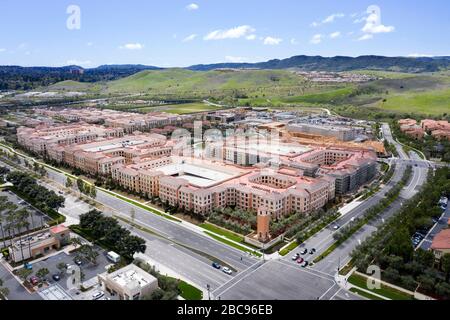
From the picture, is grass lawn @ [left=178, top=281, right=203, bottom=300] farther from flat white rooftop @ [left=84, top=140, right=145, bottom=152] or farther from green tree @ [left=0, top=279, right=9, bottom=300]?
flat white rooftop @ [left=84, top=140, right=145, bottom=152]

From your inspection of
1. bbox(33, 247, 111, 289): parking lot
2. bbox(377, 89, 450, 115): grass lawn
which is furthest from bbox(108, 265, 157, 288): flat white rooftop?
bbox(377, 89, 450, 115): grass lawn

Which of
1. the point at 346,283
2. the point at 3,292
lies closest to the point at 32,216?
the point at 3,292

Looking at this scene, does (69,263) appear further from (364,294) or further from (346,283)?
(364,294)
